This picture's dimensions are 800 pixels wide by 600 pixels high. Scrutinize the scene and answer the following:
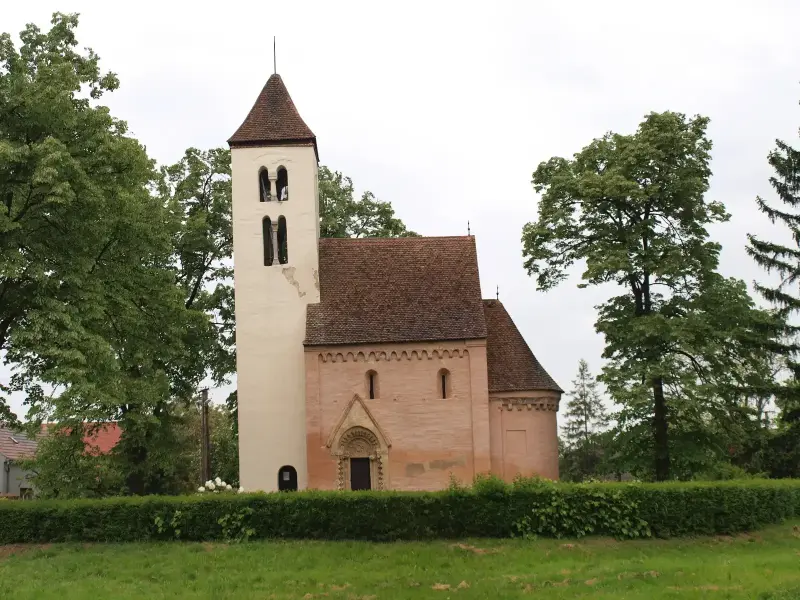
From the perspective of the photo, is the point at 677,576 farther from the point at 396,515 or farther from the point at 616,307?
the point at 616,307

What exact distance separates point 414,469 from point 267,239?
36.9 ft

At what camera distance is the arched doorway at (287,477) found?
33531 millimetres

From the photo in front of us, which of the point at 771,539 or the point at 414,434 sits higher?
the point at 414,434

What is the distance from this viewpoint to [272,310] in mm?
34531

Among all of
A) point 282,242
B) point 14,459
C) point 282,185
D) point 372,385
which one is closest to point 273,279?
point 282,242

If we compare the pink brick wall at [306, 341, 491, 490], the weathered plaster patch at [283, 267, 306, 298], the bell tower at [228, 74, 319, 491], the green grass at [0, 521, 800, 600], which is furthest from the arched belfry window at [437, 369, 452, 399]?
the green grass at [0, 521, 800, 600]

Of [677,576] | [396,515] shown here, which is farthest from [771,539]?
[396,515]

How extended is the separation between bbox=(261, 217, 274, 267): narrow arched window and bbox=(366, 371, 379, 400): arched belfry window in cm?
628

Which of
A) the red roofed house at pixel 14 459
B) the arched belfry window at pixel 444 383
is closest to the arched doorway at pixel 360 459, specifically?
the arched belfry window at pixel 444 383

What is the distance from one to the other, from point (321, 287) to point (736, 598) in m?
21.9

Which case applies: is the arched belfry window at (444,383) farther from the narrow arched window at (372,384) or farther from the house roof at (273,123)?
the house roof at (273,123)

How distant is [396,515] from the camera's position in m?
23.7

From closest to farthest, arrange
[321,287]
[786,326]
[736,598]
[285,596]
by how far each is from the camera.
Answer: [736,598] < [285,596] < [786,326] < [321,287]

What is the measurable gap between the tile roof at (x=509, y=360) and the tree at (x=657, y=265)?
348 cm
